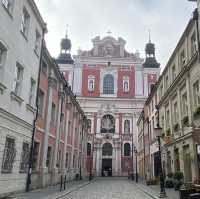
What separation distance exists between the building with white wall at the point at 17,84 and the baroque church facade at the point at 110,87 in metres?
37.7

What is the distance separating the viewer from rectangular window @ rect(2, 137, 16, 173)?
1322cm

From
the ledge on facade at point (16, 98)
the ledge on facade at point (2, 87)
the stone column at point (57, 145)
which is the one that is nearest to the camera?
the ledge on facade at point (2, 87)

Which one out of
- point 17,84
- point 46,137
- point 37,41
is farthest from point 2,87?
point 46,137

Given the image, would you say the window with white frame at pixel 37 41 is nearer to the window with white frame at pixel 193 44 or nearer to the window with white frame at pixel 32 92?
the window with white frame at pixel 32 92

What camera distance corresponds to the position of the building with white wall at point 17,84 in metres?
12.7

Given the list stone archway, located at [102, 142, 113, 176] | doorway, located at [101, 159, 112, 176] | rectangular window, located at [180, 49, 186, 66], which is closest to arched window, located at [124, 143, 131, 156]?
stone archway, located at [102, 142, 113, 176]

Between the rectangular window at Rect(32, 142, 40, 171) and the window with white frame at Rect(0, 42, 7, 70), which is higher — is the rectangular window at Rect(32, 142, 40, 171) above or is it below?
below

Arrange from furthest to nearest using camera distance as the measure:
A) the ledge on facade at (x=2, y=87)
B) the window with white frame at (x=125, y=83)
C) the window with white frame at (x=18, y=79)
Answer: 1. the window with white frame at (x=125, y=83)
2. the window with white frame at (x=18, y=79)
3. the ledge on facade at (x=2, y=87)

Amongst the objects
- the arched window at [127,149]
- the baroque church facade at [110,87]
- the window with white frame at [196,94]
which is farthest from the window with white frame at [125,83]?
the window with white frame at [196,94]

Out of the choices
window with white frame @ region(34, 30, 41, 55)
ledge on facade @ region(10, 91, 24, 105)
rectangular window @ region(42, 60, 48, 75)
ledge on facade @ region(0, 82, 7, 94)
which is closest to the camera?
ledge on facade @ region(0, 82, 7, 94)

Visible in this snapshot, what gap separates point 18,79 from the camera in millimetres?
15148

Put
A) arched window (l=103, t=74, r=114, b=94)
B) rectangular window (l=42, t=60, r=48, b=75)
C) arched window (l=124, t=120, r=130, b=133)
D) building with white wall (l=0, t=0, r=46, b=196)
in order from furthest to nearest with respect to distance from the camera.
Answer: arched window (l=103, t=74, r=114, b=94) → arched window (l=124, t=120, r=130, b=133) → rectangular window (l=42, t=60, r=48, b=75) → building with white wall (l=0, t=0, r=46, b=196)

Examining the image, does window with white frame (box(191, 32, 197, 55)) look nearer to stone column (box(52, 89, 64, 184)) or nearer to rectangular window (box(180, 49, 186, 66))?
rectangular window (box(180, 49, 186, 66))

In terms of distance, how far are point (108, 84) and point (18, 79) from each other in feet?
143
